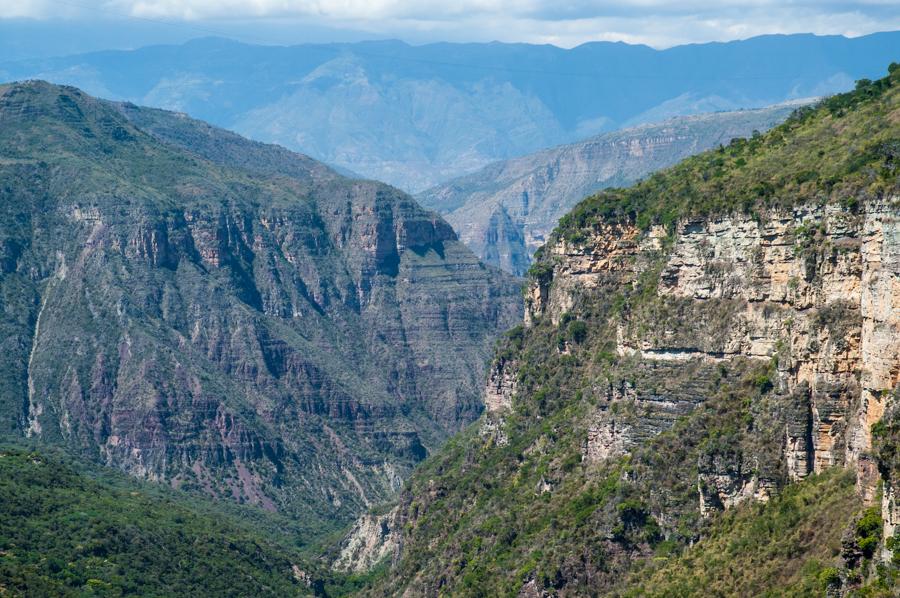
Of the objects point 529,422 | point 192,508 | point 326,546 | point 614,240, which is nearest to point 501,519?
point 529,422

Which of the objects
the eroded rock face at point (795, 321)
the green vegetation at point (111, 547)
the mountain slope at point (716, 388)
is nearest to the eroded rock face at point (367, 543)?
the green vegetation at point (111, 547)

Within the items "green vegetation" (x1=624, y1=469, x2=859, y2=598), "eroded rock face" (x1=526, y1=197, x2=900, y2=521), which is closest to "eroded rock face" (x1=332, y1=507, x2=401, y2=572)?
"eroded rock face" (x1=526, y1=197, x2=900, y2=521)

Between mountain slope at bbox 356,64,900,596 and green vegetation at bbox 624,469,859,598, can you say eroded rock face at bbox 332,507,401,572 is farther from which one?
green vegetation at bbox 624,469,859,598

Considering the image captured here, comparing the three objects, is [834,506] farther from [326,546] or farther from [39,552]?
[326,546]

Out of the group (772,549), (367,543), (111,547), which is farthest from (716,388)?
(367,543)

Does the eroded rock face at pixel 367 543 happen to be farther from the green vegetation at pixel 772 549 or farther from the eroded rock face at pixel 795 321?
the green vegetation at pixel 772 549

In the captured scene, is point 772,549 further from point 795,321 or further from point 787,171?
point 787,171
